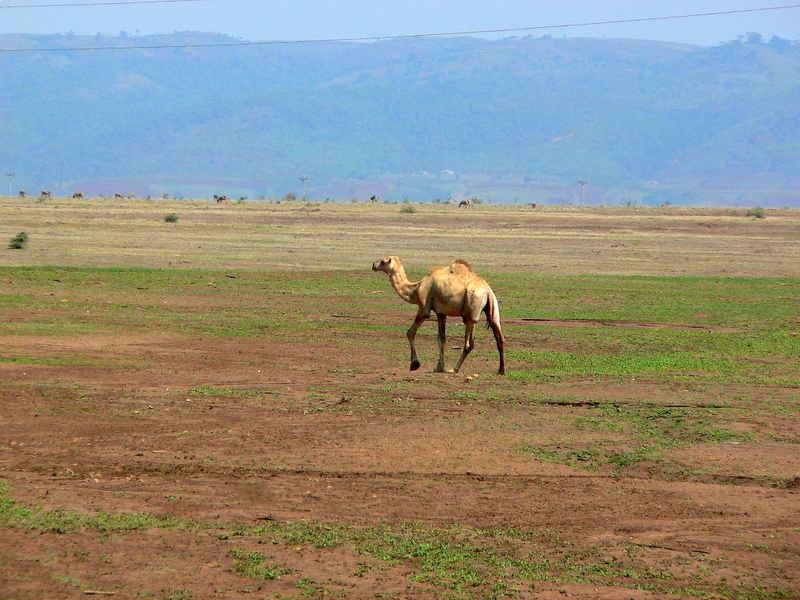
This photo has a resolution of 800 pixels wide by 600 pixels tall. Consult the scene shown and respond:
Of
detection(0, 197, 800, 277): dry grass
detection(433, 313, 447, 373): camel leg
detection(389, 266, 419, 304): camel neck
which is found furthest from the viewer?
detection(0, 197, 800, 277): dry grass

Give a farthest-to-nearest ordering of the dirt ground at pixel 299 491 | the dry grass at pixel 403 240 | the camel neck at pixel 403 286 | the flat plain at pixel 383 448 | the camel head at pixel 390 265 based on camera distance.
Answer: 1. the dry grass at pixel 403 240
2. the camel head at pixel 390 265
3. the camel neck at pixel 403 286
4. the flat plain at pixel 383 448
5. the dirt ground at pixel 299 491

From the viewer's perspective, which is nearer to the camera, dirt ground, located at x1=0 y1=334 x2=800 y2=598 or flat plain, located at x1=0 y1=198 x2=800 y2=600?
dirt ground, located at x1=0 y1=334 x2=800 y2=598

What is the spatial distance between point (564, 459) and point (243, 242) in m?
A: 30.8

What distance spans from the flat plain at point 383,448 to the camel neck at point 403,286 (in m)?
0.96

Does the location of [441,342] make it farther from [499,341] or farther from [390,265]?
[390,265]

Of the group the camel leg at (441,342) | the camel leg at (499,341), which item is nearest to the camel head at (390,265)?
the camel leg at (441,342)

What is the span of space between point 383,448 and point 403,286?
529 cm

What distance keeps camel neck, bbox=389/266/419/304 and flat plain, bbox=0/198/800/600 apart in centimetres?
Result: 96

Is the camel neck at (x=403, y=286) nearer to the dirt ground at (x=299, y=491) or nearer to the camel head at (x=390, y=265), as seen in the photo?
the camel head at (x=390, y=265)

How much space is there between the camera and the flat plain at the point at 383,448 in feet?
26.2

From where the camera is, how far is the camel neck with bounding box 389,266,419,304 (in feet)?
52.6

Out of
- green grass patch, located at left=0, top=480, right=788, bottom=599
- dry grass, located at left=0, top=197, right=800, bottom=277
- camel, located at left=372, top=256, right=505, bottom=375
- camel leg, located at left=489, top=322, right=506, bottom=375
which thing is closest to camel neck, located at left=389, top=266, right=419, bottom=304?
camel, located at left=372, top=256, right=505, bottom=375

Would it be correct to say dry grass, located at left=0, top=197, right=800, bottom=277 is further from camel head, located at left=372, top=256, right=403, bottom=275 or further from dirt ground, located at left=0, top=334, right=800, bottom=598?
dirt ground, located at left=0, top=334, right=800, bottom=598

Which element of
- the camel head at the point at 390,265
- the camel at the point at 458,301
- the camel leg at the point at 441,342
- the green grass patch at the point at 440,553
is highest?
the camel head at the point at 390,265
